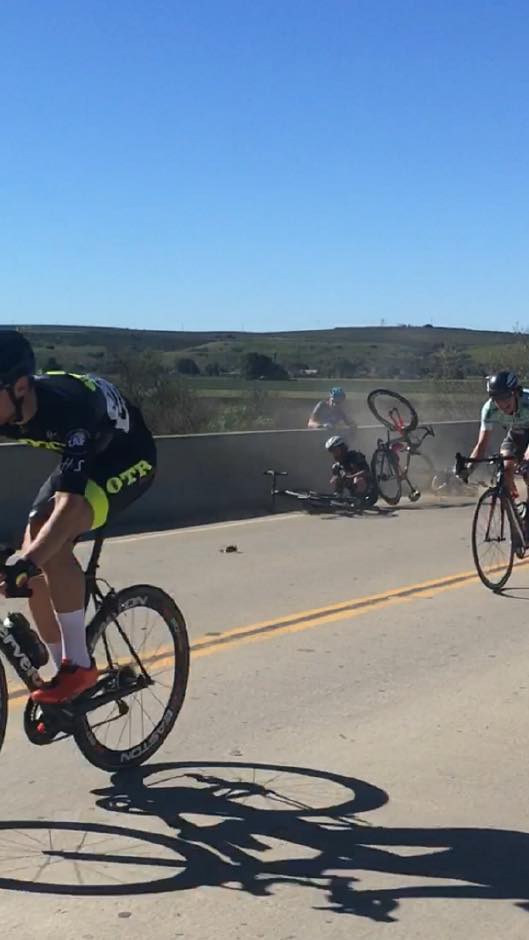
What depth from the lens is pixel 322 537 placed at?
13359 millimetres

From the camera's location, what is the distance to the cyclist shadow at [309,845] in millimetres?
4371

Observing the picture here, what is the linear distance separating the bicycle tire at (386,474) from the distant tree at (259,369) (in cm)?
2571

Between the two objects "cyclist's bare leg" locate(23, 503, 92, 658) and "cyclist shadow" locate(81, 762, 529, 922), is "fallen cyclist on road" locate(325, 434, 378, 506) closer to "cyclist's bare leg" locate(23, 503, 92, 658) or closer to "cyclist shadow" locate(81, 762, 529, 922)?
"cyclist shadow" locate(81, 762, 529, 922)

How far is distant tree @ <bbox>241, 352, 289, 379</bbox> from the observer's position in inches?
1708

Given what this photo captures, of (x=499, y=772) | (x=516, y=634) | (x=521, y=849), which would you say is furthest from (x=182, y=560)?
(x=521, y=849)

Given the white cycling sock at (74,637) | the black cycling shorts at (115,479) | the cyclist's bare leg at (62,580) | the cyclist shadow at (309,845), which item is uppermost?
the black cycling shorts at (115,479)

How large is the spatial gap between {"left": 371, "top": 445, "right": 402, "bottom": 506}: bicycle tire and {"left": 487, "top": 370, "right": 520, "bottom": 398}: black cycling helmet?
6051mm

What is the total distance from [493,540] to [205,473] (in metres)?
6.18

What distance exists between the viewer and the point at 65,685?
5008mm

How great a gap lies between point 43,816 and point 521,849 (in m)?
1.86

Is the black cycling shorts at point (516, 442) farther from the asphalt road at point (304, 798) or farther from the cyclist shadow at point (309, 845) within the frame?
the cyclist shadow at point (309, 845)

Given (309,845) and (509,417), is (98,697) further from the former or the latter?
(509,417)

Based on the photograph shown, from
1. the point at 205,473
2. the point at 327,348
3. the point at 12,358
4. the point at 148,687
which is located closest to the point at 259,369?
the point at 205,473

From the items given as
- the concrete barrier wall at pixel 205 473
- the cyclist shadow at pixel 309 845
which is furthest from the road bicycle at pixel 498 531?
the concrete barrier wall at pixel 205 473
